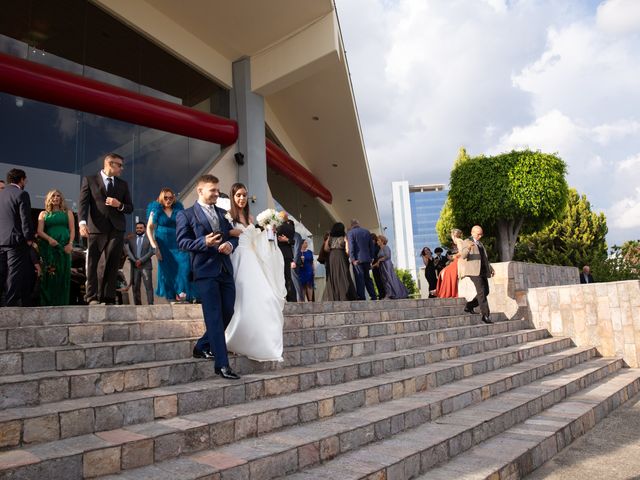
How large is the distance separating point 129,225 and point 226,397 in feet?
23.7

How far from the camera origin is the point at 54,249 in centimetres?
630

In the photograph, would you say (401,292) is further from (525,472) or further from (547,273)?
(525,472)

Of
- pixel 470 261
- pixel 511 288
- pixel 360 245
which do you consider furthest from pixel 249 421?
pixel 511 288

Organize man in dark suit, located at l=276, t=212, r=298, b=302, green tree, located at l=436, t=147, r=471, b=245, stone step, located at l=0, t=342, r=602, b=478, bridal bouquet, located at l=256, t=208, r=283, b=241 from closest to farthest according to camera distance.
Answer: stone step, located at l=0, t=342, r=602, b=478 → bridal bouquet, located at l=256, t=208, r=283, b=241 → man in dark suit, located at l=276, t=212, r=298, b=302 → green tree, located at l=436, t=147, r=471, b=245

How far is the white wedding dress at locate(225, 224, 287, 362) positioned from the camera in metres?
4.27

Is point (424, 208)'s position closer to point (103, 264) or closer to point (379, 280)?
point (379, 280)

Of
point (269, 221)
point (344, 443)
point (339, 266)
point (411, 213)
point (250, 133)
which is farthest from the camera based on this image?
A: point (411, 213)

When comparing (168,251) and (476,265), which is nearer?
(168,251)

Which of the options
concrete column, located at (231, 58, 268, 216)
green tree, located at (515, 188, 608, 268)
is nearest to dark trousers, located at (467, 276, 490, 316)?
concrete column, located at (231, 58, 268, 216)

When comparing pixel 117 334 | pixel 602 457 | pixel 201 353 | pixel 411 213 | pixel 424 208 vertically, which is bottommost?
pixel 602 457

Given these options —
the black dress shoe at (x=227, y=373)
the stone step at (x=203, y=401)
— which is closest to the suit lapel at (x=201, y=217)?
the black dress shoe at (x=227, y=373)

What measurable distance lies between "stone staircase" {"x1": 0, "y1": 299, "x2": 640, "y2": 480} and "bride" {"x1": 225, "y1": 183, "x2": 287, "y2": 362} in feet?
0.70

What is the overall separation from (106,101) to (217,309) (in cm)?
→ 805

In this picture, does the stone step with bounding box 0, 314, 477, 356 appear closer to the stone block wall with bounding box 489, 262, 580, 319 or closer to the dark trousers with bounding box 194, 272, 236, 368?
the dark trousers with bounding box 194, 272, 236, 368
